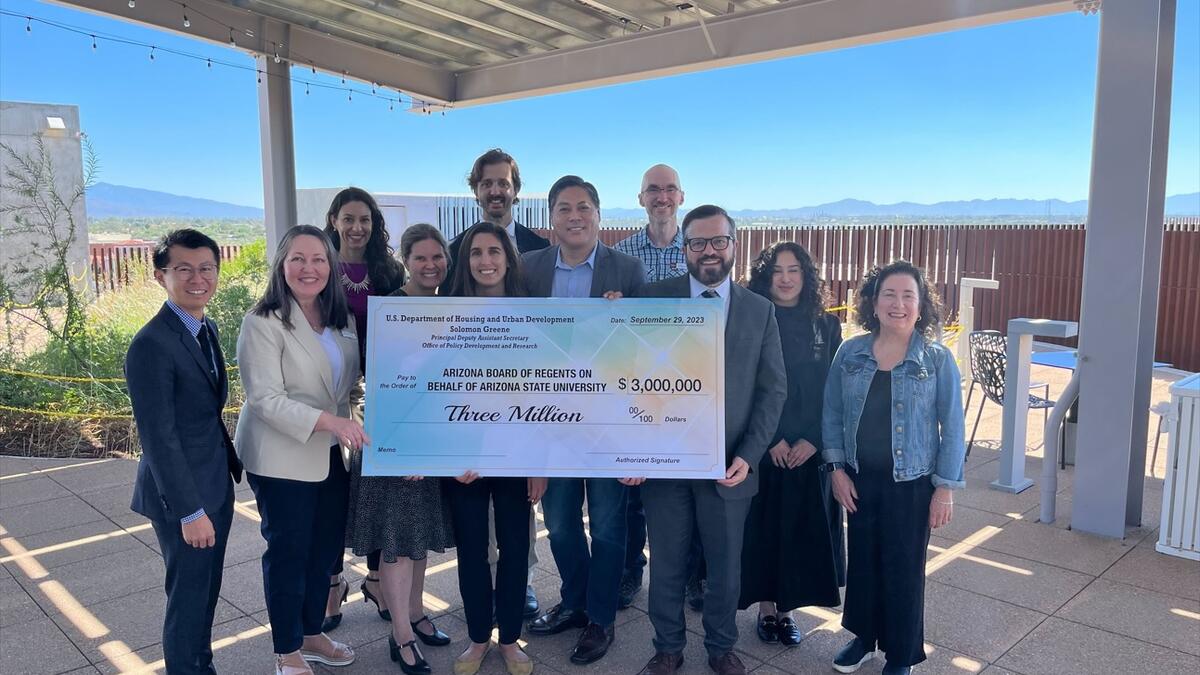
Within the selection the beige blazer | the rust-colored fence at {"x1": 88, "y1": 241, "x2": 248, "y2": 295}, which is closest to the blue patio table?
the beige blazer

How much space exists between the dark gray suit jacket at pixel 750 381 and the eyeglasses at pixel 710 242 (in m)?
0.18

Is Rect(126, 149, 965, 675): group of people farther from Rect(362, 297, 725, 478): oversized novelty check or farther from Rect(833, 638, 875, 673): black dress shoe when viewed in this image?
Rect(362, 297, 725, 478): oversized novelty check

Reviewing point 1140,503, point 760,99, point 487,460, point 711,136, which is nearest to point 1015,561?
point 1140,503

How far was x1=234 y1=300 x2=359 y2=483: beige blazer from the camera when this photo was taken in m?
2.64

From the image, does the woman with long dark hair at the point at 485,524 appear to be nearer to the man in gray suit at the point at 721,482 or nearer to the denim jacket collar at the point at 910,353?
the man in gray suit at the point at 721,482

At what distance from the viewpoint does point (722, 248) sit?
2842mm

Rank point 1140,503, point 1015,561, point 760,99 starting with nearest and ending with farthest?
1. point 1015,561
2. point 1140,503
3. point 760,99

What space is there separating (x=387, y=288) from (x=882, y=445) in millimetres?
2285

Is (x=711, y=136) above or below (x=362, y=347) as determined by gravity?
Answer: above

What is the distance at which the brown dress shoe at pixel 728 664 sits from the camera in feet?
9.78

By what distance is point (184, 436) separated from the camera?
2504 millimetres

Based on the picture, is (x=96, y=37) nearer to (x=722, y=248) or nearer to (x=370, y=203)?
(x=370, y=203)

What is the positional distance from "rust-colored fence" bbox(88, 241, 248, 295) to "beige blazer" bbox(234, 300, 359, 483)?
3.74 m

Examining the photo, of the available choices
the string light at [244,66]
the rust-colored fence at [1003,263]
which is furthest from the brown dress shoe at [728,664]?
the rust-colored fence at [1003,263]
